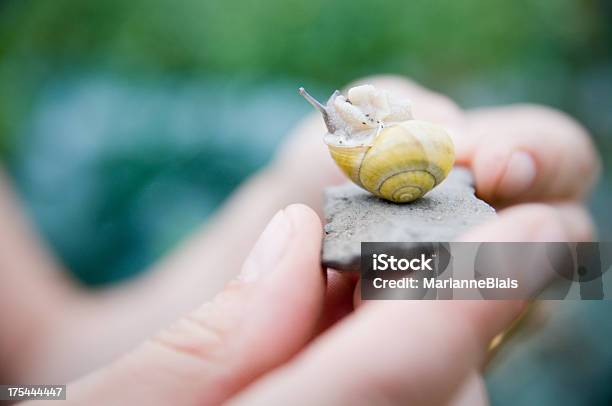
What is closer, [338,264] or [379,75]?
[338,264]

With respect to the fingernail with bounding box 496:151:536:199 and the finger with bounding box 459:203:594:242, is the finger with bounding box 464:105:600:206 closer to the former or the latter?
the fingernail with bounding box 496:151:536:199

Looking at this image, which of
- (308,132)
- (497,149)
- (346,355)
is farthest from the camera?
(308,132)

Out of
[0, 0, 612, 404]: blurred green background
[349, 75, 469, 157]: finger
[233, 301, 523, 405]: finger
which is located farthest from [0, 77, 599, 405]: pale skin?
[0, 0, 612, 404]: blurred green background

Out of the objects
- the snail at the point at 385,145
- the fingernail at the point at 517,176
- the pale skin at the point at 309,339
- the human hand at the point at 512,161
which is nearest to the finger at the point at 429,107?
the human hand at the point at 512,161

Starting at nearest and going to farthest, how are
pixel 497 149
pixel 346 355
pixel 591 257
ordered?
pixel 346 355 → pixel 591 257 → pixel 497 149

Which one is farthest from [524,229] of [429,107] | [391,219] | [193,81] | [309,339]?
[193,81]

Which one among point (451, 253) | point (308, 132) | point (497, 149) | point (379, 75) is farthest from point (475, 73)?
point (451, 253)

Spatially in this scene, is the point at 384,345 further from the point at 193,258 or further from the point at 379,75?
the point at 379,75
